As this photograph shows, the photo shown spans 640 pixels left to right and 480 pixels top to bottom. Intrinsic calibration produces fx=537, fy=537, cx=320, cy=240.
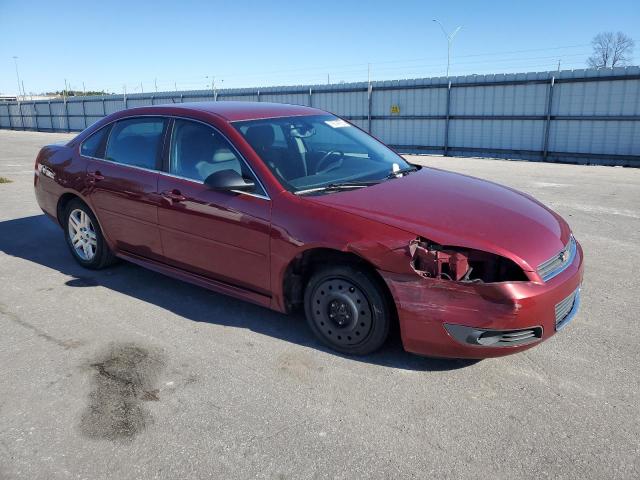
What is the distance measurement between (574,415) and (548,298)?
63 centimetres

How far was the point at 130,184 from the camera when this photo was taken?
4.56m

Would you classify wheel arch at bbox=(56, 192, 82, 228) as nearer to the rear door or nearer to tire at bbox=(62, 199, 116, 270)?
tire at bbox=(62, 199, 116, 270)

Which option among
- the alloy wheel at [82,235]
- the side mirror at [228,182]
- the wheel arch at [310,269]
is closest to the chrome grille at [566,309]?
the wheel arch at [310,269]

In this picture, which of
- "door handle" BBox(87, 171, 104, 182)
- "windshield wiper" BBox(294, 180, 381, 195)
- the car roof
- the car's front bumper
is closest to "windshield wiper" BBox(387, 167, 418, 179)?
"windshield wiper" BBox(294, 180, 381, 195)

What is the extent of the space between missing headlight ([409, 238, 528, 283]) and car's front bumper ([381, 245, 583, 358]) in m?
0.06

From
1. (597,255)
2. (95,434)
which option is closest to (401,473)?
(95,434)

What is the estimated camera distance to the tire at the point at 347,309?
3297 mm

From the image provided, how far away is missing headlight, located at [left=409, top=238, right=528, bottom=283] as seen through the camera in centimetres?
304

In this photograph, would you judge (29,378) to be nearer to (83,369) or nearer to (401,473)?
(83,369)

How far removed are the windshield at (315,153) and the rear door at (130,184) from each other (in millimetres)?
913

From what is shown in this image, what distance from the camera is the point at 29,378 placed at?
330cm

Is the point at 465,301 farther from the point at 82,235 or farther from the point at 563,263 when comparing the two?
the point at 82,235

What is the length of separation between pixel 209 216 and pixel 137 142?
1.29m

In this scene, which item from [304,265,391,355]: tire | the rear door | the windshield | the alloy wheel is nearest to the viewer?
[304,265,391,355]: tire
